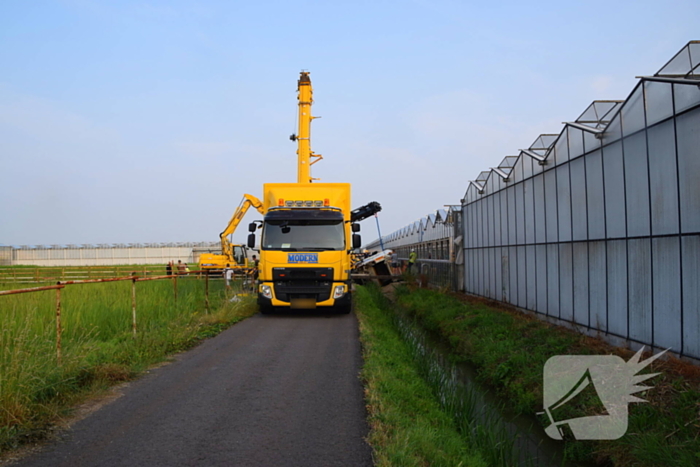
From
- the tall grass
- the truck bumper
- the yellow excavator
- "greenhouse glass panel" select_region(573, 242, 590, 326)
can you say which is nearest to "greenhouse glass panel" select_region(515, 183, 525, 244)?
"greenhouse glass panel" select_region(573, 242, 590, 326)

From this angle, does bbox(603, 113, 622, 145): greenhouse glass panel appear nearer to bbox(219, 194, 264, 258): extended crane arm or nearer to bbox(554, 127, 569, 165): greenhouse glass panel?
bbox(554, 127, 569, 165): greenhouse glass panel

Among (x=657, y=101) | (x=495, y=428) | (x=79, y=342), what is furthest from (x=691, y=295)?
(x=79, y=342)

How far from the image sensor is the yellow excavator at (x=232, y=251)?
89.2 feet

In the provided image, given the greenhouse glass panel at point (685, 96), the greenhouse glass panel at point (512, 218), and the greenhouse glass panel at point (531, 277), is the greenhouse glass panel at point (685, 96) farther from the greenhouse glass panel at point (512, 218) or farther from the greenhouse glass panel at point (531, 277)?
the greenhouse glass panel at point (512, 218)

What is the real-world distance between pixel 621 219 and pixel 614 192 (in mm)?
568

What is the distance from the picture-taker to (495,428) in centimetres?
701

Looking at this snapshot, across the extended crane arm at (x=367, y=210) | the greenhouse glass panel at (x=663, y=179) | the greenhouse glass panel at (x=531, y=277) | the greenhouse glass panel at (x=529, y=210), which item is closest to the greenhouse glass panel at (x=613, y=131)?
the greenhouse glass panel at (x=663, y=179)

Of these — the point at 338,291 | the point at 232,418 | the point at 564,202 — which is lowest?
the point at 232,418

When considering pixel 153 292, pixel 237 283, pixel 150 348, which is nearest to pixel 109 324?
Result: pixel 150 348

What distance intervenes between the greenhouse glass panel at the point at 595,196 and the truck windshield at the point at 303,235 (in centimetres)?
641

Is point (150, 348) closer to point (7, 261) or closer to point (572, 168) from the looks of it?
point (572, 168)

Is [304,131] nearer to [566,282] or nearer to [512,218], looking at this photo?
[512,218]

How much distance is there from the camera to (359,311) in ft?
53.7

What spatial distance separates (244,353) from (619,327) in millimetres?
6470
